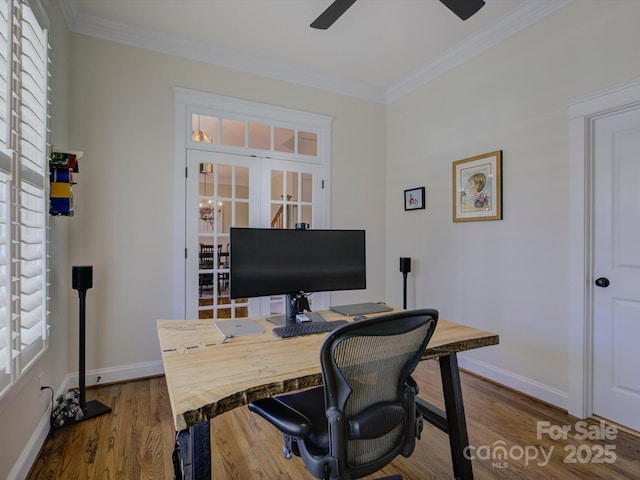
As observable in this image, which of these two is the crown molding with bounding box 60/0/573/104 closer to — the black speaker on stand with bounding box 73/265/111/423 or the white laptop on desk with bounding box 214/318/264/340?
the black speaker on stand with bounding box 73/265/111/423

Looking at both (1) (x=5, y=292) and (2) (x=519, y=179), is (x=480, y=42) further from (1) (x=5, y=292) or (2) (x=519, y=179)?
(1) (x=5, y=292)

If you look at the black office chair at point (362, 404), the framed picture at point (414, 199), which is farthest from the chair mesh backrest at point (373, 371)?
the framed picture at point (414, 199)

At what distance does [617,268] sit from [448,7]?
1921mm

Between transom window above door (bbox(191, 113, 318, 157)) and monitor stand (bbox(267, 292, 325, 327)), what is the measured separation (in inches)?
75.9

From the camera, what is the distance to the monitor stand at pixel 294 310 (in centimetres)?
192

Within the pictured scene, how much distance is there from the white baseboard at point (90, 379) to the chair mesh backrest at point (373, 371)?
1.76m

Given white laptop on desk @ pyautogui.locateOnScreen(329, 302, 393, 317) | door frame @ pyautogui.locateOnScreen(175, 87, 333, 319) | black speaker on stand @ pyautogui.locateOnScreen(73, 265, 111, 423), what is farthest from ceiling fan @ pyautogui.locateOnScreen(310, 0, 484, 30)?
black speaker on stand @ pyautogui.locateOnScreen(73, 265, 111, 423)

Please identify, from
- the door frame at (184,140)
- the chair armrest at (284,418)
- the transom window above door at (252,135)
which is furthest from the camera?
the transom window above door at (252,135)

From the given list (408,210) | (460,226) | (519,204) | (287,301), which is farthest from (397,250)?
(287,301)

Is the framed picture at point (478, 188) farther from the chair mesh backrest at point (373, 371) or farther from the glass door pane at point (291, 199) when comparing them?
the chair mesh backrest at point (373, 371)

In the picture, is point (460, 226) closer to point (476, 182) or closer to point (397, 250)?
point (476, 182)

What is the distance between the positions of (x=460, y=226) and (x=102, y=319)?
3.22 metres

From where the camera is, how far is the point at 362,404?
1.21 metres

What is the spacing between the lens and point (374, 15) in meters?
2.65
